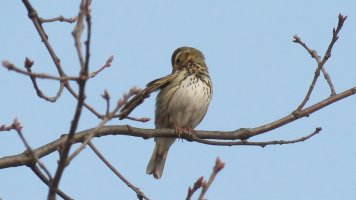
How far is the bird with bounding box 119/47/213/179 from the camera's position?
23.5 feet

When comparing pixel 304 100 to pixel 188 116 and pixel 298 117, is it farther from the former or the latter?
pixel 188 116

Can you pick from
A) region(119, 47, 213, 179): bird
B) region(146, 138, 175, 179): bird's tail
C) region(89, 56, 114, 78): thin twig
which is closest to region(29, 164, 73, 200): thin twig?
region(89, 56, 114, 78): thin twig

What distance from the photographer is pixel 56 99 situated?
14.1ft

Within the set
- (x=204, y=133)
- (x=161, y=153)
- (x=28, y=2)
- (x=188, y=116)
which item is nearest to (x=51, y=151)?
(x=28, y=2)

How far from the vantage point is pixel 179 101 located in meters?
7.19

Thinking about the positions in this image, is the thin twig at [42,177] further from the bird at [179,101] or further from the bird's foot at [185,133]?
the bird at [179,101]

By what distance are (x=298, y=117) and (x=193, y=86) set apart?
7.03 feet

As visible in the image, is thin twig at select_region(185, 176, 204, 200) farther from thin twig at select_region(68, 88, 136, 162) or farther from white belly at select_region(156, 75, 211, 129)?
white belly at select_region(156, 75, 211, 129)

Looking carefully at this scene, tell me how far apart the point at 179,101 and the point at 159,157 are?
103 centimetres

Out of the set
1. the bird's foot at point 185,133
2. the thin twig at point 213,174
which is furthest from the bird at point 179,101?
the thin twig at point 213,174

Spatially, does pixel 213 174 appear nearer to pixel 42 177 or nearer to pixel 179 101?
pixel 42 177

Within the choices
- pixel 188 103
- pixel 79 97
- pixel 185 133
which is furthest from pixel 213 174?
pixel 188 103

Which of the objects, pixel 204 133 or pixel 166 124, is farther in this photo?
pixel 166 124

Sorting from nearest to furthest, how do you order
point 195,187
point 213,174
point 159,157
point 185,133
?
point 213,174 → point 195,187 → point 185,133 → point 159,157
